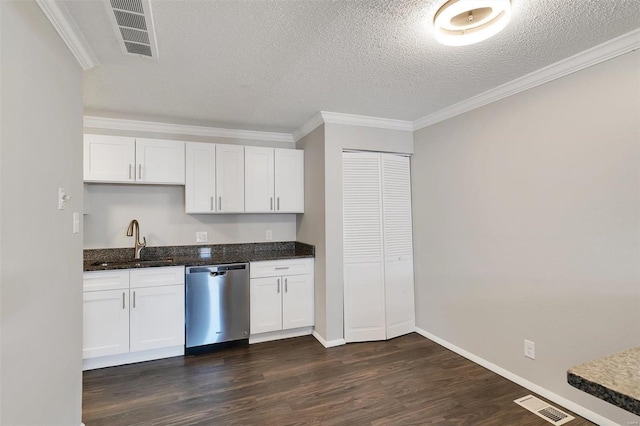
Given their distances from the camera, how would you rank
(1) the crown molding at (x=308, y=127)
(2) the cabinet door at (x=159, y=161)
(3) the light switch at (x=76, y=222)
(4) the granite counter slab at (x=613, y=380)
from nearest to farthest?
(4) the granite counter slab at (x=613, y=380) → (3) the light switch at (x=76, y=222) → (2) the cabinet door at (x=159, y=161) → (1) the crown molding at (x=308, y=127)

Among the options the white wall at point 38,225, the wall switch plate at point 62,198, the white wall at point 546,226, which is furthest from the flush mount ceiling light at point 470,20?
the wall switch plate at point 62,198

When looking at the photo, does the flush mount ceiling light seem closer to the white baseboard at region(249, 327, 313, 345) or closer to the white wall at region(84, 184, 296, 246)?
the white wall at region(84, 184, 296, 246)

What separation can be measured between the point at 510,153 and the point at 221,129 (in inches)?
125

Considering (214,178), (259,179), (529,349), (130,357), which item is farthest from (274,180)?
(529,349)

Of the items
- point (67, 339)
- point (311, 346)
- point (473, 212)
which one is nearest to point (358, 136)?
point (473, 212)

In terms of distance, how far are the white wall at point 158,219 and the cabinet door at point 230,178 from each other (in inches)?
13.9

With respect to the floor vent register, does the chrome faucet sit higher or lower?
higher

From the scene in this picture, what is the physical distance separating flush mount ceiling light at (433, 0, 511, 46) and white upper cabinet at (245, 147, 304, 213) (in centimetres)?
243

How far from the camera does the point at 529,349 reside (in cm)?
249

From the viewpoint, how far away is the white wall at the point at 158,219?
3436 millimetres

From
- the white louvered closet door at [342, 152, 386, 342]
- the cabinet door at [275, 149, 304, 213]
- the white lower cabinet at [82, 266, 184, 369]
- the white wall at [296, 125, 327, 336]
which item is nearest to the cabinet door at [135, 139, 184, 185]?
the white lower cabinet at [82, 266, 184, 369]

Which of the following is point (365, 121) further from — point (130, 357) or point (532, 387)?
point (130, 357)

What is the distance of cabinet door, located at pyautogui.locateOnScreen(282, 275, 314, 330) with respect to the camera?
11.7 feet

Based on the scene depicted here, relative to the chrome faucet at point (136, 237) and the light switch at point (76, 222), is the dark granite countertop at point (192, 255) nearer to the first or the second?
the chrome faucet at point (136, 237)
